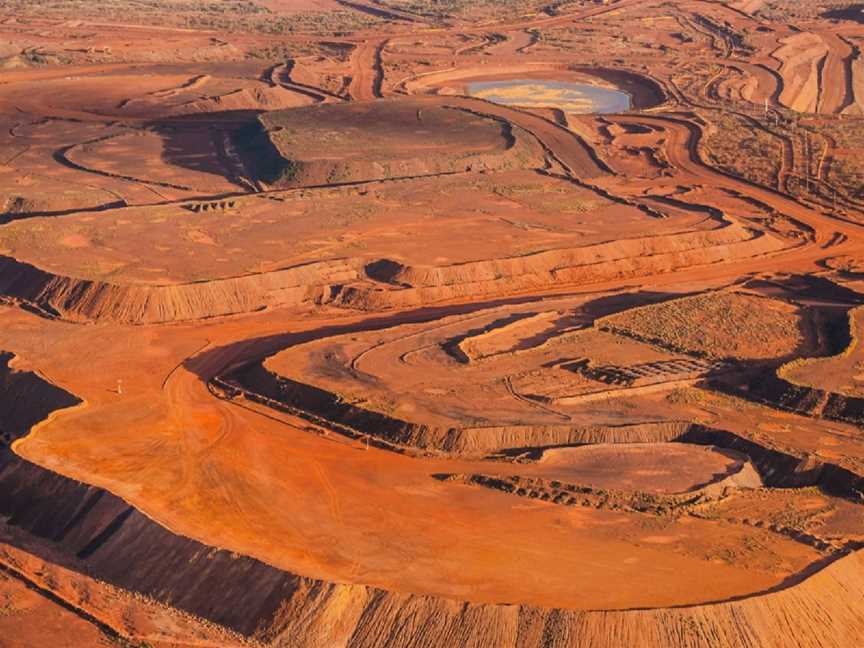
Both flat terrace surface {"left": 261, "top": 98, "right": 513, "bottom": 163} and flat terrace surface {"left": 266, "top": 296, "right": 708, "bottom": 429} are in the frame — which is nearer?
flat terrace surface {"left": 266, "top": 296, "right": 708, "bottom": 429}

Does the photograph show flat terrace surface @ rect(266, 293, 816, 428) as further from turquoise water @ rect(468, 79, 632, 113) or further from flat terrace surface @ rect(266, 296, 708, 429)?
turquoise water @ rect(468, 79, 632, 113)

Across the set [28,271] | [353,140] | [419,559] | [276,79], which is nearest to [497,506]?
[419,559]

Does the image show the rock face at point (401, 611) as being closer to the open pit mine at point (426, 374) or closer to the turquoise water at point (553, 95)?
the open pit mine at point (426, 374)

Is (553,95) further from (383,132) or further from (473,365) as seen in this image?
(473,365)

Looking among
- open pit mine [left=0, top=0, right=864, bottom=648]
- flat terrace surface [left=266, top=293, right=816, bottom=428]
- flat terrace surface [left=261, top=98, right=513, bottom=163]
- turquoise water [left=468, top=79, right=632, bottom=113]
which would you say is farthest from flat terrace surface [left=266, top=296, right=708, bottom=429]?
turquoise water [left=468, top=79, right=632, bottom=113]

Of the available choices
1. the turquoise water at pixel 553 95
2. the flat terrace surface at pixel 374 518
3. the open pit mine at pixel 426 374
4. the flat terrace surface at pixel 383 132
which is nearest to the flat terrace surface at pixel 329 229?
the open pit mine at pixel 426 374
